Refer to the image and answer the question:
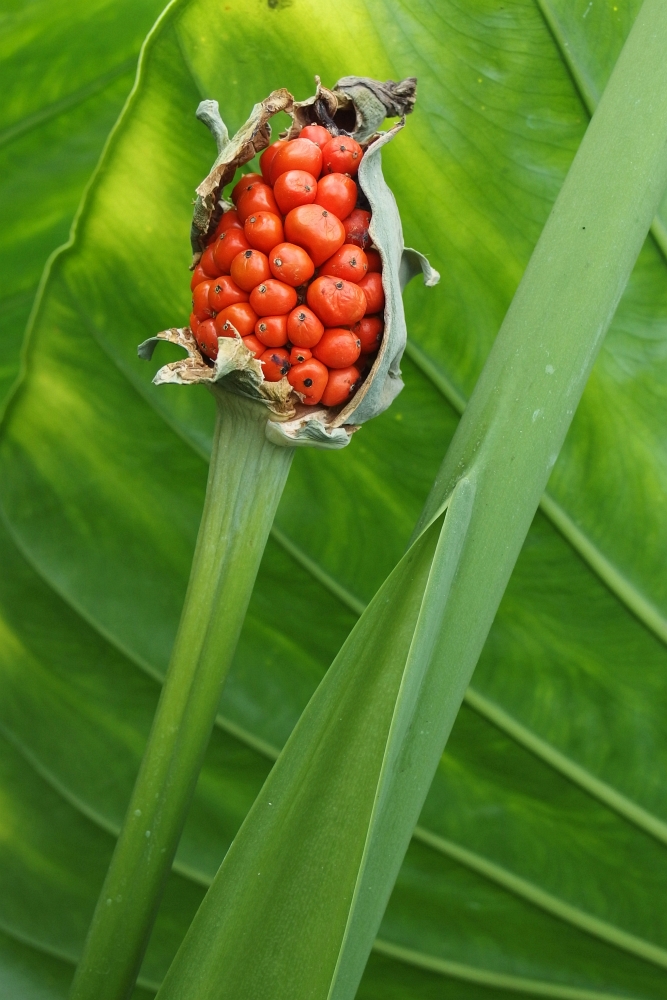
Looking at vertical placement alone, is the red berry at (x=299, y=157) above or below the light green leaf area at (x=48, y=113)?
above

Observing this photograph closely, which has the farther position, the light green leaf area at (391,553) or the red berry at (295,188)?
the light green leaf area at (391,553)

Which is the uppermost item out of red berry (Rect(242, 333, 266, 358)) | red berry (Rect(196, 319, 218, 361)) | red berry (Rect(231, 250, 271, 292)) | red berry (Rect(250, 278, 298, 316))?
red berry (Rect(231, 250, 271, 292))

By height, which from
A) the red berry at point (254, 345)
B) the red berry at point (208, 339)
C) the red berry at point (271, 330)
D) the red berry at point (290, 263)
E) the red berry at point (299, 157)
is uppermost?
the red berry at point (299, 157)

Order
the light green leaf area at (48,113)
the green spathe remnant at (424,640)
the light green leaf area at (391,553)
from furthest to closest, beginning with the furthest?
the light green leaf area at (48,113)
the light green leaf area at (391,553)
the green spathe remnant at (424,640)

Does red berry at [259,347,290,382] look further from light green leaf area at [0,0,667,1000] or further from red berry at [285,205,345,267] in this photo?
light green leaf area at [0,0,667,1000]

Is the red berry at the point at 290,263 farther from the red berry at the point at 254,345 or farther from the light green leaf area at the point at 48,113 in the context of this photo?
the light green leaf area at the point at 48,113

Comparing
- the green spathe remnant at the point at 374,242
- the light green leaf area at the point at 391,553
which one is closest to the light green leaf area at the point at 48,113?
the light green leaf area at the point at 391,553

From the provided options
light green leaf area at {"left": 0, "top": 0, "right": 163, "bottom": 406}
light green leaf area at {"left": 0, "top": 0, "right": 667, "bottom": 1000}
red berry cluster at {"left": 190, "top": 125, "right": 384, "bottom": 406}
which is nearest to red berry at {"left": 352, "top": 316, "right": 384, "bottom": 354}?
red berry cluster at {"left": 190, "top": 125, "right": 384, "bottom": 406}

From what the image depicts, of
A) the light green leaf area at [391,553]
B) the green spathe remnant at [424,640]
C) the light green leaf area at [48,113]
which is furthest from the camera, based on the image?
the light green leaf area at [48,113]
